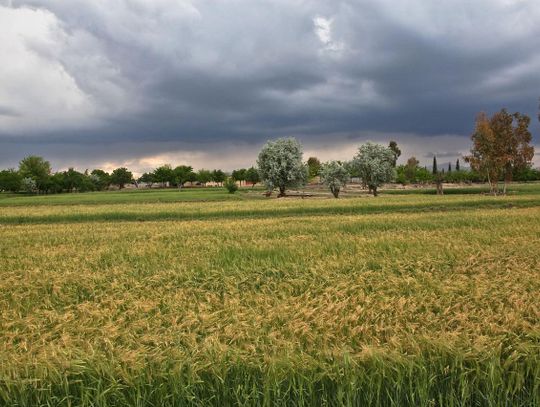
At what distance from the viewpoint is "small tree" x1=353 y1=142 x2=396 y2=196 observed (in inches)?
3273

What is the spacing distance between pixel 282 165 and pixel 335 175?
35.7 ft

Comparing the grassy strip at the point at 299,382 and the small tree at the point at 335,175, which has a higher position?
the small tree at the point at 335,175

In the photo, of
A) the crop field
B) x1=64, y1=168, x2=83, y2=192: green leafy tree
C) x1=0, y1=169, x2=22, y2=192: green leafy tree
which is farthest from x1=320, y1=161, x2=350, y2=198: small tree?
x1=0, y1=169, x2=22, y2=192: green leafy tree

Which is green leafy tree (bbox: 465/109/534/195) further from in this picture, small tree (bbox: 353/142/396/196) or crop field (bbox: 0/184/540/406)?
crop field (bbox: 0/184/540/406)

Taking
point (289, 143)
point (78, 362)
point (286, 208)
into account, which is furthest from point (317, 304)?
point (289, 143)

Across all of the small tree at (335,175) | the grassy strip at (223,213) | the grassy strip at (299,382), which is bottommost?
the grassy strip at (223,213)

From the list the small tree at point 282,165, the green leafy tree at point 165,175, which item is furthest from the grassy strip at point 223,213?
the green leafy tree at point 165,175

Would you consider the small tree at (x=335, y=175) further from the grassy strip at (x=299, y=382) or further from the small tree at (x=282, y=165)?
the grassy strip at (x=299, y=382)

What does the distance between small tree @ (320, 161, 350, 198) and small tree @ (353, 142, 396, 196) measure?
22.3ft

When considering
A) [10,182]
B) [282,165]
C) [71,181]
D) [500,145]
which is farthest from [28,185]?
[500,145]

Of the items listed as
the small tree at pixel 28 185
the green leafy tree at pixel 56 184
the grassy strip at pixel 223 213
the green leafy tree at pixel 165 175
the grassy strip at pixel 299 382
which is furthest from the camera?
the green leafy tree at pixel 165 175

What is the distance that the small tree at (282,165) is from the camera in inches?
3115

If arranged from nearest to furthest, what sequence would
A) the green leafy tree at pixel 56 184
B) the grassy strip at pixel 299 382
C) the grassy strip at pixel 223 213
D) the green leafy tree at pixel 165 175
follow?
the grassy strip at pixel 299 382, the grassy strip at pixel 223 213, the green leafy tree at pixel 56 184, the green leafy tree at pixel 165 175

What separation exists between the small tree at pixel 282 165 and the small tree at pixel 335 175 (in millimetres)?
4680
